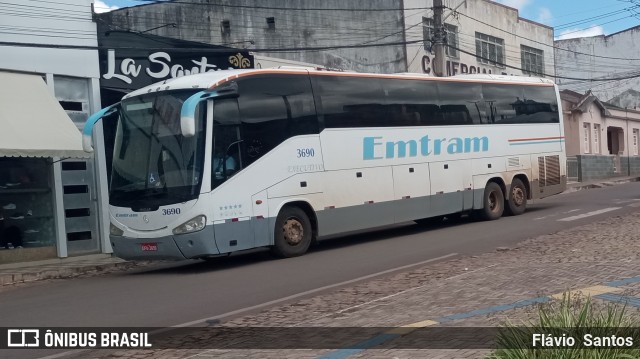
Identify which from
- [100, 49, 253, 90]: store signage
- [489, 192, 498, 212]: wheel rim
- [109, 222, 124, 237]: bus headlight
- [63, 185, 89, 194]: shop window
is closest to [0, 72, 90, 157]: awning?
[63, 185, 89, 194]: shop window

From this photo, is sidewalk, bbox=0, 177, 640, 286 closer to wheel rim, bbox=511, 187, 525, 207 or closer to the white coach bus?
the white coach bus

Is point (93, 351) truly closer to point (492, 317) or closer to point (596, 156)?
point (492, 317)

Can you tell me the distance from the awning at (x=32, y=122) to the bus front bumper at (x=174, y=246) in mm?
3086

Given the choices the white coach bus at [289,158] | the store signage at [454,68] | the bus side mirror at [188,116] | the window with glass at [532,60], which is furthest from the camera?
the window with glass at [532,60]

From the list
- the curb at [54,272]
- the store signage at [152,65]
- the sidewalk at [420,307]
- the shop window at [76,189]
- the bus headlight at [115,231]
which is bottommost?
the curb at [54,272]

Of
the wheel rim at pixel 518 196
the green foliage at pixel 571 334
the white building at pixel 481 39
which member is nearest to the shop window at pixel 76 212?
the wheel rim at pixel 518 196

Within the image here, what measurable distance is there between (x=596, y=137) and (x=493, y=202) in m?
28.4

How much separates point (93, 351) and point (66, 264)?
9132 mm

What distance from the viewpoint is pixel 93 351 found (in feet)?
27.3

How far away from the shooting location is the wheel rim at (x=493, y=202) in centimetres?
2084

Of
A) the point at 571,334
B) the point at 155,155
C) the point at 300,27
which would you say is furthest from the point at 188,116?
the point at 300,27

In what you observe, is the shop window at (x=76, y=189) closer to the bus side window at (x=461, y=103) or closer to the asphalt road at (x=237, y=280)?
the asphalt road at (x=237, y=280)

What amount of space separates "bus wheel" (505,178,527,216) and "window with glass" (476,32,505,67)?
1871 centimetres

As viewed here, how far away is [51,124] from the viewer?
16734 millimetres
